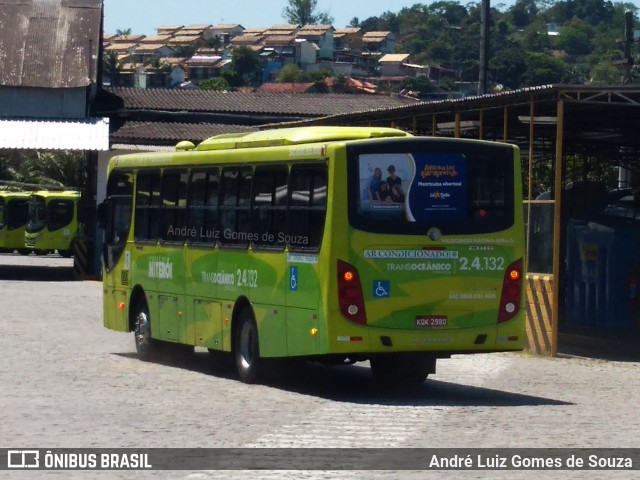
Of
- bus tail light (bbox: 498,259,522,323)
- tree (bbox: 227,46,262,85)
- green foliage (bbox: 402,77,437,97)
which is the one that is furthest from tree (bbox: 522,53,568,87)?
bus tail light (bbox: 498,259,522,323)

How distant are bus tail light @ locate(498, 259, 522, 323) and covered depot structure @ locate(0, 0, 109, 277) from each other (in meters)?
26.5

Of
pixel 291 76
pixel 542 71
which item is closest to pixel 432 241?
pixel 542 71

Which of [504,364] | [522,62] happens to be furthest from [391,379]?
[522,62]

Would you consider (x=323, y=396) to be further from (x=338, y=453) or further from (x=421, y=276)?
(x=338, y=453)

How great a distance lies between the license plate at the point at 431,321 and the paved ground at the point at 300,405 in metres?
0.77

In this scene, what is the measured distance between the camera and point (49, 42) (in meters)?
46.7

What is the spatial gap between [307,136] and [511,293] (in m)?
2.79

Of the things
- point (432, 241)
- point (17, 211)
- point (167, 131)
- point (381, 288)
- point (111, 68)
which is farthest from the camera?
point (111, 68)

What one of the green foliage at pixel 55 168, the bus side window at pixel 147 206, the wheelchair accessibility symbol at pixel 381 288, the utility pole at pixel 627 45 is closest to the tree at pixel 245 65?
the green foliage at pixel 55 168

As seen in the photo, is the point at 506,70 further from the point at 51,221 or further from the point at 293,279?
the point at 293,279

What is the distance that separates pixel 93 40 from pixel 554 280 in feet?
91.0

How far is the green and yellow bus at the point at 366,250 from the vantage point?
49.3 feet

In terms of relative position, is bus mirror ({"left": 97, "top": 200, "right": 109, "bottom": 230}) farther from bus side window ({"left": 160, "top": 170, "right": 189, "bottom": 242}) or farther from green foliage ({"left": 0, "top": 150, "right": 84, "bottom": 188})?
green foliage ({"left": 0, "top": 150, "right": 84, "bottom": 188})

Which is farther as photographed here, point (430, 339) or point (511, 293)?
point (511, 293)
